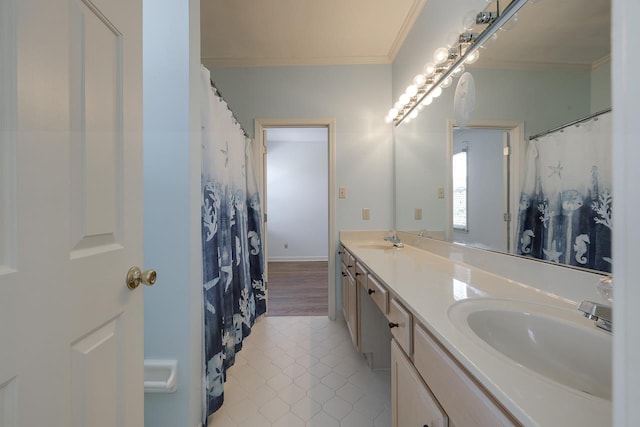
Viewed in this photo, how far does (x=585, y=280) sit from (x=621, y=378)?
71 cm

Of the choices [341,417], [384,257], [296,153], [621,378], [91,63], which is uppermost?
[296,153]

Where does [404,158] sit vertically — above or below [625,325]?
above

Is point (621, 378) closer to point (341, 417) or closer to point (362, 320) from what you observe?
point (341, 417)

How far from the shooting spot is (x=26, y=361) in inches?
17.0

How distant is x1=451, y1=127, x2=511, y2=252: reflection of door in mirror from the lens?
3.71ft

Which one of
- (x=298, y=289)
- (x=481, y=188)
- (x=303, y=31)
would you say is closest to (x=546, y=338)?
(x=481, y=188)

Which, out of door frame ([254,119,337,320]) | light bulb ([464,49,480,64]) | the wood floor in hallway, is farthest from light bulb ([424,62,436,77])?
the wood floor in hallway

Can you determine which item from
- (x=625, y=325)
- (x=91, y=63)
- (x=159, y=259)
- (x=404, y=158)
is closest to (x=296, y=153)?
(x=404, y=158)

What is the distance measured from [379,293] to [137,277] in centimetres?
92

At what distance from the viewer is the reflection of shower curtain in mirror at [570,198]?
73 centimetres

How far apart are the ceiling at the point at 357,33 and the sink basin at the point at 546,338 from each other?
0.73 metres

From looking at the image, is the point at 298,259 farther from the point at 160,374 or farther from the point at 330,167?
the point at 160,374

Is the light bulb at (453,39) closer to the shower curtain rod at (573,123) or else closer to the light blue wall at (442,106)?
the light blue wall at (442,106)

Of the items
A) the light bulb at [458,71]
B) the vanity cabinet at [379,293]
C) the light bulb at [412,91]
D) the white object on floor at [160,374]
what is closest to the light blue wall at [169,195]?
the white object on floor at [160,374]
